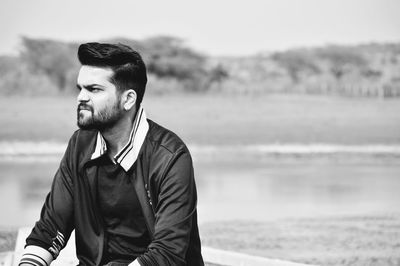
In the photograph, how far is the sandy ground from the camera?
165 inches

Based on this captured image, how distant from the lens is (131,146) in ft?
5.88

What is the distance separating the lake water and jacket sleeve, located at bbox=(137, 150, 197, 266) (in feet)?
11.6

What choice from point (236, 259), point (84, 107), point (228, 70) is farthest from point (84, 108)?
point (228, 70)

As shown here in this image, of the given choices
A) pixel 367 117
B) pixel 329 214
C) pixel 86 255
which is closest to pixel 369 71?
pixel 367 117

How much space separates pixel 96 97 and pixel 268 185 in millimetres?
4906

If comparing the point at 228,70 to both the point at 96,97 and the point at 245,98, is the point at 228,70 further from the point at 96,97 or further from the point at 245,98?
the point at 96,97

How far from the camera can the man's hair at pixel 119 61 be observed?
5.63ft

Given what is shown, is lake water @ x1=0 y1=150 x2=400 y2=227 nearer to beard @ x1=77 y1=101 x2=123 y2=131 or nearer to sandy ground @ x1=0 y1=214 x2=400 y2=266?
sandy ground @ x1=0 y1=214 x2=400 y2=266

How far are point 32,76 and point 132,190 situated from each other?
781 centimetres

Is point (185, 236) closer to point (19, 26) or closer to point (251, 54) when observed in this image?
point (19, 26)

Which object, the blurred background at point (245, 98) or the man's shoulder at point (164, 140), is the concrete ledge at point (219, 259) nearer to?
the man's shoulder at point (164, 140)

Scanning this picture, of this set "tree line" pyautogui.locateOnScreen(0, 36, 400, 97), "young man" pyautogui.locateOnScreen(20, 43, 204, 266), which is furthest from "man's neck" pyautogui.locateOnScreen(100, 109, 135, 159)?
"tree line" pyautogui.locateOnScreen(0, 36, 400, 97)

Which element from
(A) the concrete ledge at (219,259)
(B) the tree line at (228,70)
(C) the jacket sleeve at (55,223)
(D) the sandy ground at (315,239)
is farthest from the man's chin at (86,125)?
(B) the tree line at (228,70)

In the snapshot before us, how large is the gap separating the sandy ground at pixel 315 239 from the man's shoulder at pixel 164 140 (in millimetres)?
2429
